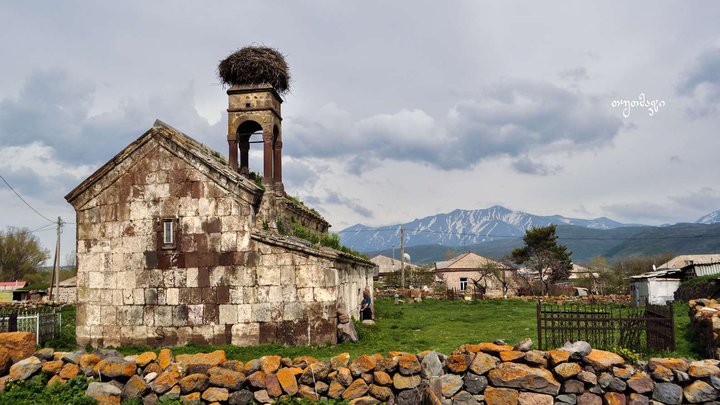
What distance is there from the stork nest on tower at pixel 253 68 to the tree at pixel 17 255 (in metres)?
53.0

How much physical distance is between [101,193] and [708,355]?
14.9 meters

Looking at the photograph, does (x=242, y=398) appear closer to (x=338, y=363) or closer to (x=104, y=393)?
(x=338, y=363)

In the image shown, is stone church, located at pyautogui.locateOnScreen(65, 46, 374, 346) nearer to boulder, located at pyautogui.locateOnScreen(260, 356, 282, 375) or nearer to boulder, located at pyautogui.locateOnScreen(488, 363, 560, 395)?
boulder, located at pyautogui.locateOnScreen(260, 356, 282, 375)

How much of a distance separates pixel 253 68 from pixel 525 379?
15.3 m

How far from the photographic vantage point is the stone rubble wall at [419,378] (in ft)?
28.9

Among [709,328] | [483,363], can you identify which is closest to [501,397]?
[483,363]

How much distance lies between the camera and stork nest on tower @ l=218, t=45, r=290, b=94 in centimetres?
2014

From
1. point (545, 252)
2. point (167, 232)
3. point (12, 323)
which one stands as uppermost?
point (167, 232)

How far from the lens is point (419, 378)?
9070mm

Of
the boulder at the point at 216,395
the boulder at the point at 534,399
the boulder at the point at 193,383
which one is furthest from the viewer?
the boulder at the point at 193,383

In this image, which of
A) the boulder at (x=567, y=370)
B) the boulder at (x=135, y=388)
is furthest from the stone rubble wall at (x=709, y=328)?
the boulder at (x=135, y=388)

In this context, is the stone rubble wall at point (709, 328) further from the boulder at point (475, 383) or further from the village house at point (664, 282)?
the village house at point (664, 282)

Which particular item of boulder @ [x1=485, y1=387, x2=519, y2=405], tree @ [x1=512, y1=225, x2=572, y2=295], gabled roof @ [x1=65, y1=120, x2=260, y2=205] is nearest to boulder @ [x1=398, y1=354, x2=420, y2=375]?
boulder @ [x1=485, y1=387, x2=519, y2=405]

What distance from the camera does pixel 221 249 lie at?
1355 cm
